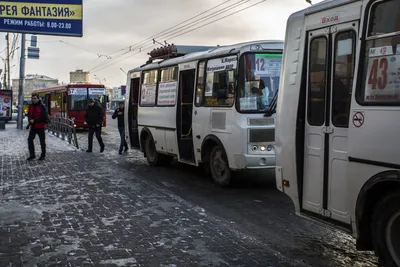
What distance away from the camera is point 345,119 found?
4.57 metres

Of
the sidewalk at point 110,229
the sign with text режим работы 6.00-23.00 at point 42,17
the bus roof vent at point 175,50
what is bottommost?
the sidewalk at point 110,229

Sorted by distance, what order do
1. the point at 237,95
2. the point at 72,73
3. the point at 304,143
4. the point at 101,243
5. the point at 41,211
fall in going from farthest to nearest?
the point at 72,73 → the point at 237,95 → the point at 41,211 → the point at 101,243 → the point at 304,143

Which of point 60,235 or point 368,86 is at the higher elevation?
point 368,86

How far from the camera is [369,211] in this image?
14.1ft

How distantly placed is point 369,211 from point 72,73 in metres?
84.5

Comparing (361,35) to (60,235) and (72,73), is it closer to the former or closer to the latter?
(60,235)

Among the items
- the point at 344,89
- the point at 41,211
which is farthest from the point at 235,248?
the point at 41,211

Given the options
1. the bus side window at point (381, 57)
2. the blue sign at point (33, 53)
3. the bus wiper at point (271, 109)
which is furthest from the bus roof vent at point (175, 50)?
the blue sign at point (33, 53)

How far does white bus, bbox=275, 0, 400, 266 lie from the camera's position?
3988mm

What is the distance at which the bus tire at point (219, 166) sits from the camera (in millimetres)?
9086

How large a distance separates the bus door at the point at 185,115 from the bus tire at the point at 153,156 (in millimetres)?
1730

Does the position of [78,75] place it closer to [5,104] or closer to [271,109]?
[5,104]

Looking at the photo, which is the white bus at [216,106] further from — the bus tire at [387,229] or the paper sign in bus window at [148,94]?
the bus tire at [387,229]

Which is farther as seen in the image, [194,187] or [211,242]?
[194,187]
